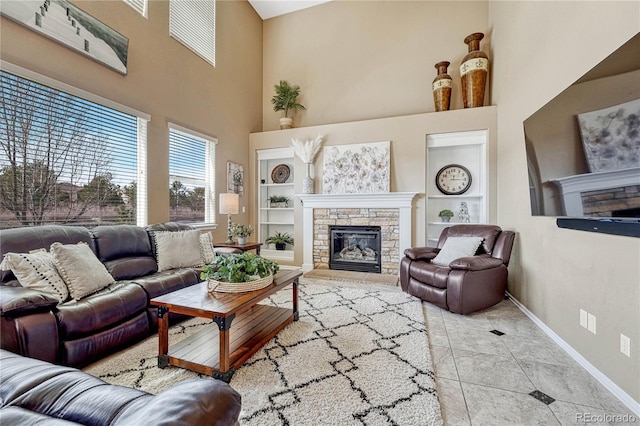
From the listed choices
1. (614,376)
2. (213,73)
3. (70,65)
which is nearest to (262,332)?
(614,376)

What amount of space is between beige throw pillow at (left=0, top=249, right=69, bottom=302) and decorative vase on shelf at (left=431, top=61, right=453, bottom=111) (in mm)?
5006

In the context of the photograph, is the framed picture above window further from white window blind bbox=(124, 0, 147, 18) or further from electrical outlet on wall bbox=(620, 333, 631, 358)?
electrical outlet on wall bbox=(620, 333, 631, 358)

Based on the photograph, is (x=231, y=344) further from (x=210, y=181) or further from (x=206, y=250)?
(x=210, y=181)

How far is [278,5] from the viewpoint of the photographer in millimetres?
5418

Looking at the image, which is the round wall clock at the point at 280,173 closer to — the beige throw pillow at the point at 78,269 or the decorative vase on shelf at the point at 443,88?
the decorative vase on shelf at the point at 443,88

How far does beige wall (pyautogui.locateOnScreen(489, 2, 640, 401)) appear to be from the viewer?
5.23 ft

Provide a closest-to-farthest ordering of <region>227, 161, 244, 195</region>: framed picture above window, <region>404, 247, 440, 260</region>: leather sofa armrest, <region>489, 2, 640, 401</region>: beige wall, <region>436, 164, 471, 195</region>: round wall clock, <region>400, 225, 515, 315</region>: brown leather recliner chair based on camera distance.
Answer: <region>489, 2, 640, 401</region>: beige wall, <region>400, 225, 515, 315</region>: brown leather recliner chair, <region>404, 247, 440, 260</region>: leather sofa armrest, <region>436, 164, 471, 195</region>: round wall clock, <region>227, 161, 244, 195</region>: framed picture above window

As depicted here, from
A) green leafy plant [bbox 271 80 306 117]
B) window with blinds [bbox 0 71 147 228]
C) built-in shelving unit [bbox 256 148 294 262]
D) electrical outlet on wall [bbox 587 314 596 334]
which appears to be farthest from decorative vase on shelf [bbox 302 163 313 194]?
electrical outlet on wall [bbox 587 314 596 334]

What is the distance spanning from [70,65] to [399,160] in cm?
414

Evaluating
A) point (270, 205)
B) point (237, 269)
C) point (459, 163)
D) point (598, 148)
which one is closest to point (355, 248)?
point (270, 205)

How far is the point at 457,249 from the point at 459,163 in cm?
186

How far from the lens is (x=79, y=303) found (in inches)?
73.1

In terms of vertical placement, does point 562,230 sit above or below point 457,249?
above

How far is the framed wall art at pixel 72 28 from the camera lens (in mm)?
2234
